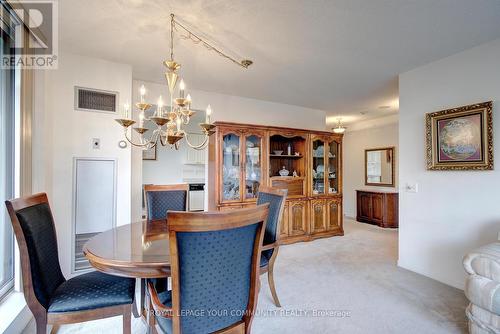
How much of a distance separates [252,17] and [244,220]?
168 cm

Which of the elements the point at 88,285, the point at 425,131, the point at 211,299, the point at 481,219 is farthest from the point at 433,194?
the point at 88,285

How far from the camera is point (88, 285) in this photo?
153cm

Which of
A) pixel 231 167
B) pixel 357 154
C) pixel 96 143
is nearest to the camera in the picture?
pixel 96 143

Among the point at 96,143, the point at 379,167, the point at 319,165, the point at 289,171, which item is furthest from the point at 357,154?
the point at 96,143

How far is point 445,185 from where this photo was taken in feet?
8.64

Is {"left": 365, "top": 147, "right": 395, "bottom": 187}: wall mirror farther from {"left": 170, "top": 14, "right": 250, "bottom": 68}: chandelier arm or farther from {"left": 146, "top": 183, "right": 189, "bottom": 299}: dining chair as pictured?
{"left": 146, "top": 183, "right": 189, "bottom": 299}: dining chair

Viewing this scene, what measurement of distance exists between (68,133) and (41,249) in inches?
64.7

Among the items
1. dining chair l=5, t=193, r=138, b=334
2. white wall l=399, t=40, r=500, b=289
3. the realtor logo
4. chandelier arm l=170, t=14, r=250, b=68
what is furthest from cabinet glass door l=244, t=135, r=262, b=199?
the realtor logo

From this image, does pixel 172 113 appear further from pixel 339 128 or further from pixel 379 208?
pixel 379 208

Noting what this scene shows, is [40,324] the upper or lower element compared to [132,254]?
lower

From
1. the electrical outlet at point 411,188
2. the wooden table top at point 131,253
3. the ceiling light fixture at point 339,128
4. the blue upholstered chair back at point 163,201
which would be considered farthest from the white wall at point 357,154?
the wooden table top at point 131,253

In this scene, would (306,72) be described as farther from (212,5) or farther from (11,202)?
(11,202)

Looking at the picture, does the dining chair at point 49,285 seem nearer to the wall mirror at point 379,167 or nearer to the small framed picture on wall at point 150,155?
the small framed picture on wall at point 150,155

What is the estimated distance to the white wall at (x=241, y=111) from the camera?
10.9ft
